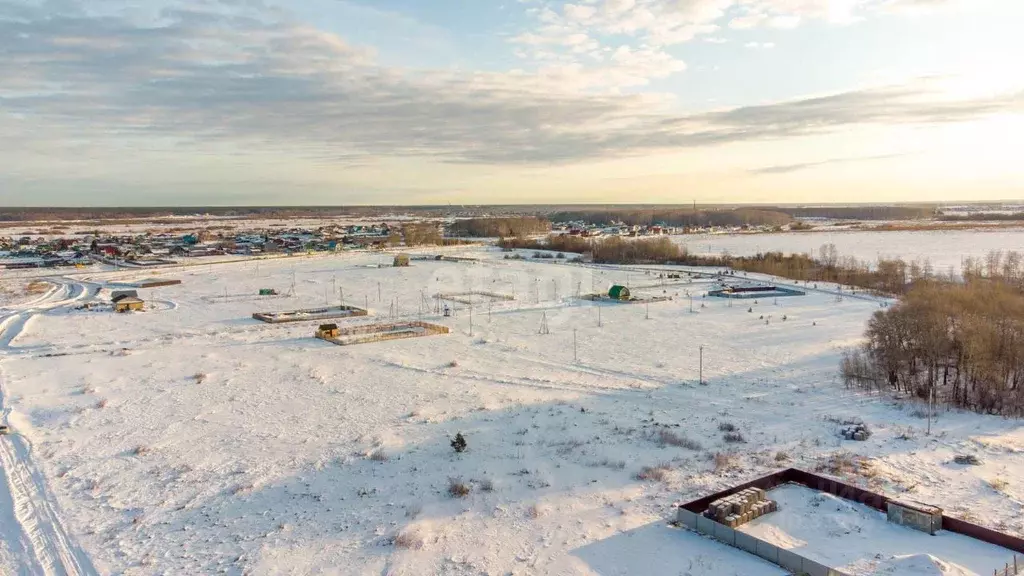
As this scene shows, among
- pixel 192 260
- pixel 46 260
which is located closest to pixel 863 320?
pixel 192 260

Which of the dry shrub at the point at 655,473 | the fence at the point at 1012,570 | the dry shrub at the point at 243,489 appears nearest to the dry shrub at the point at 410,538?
the dry shrub at the point at 243,489

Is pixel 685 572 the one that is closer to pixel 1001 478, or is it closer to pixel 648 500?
pixel 648 500

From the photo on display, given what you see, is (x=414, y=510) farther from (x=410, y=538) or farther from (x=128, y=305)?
(x=128, y=305)

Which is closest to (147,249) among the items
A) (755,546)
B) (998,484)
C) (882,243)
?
(755,546)

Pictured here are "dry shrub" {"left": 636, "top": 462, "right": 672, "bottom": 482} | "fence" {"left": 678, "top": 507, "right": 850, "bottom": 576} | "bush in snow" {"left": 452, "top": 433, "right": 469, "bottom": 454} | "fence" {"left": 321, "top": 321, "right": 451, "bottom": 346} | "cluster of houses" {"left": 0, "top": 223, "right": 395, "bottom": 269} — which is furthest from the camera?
"cluster of houses" {"left": 0, "top": 223, "right": 395, "bottom": 269}

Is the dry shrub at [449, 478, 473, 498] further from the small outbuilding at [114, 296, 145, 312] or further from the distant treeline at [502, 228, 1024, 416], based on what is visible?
the small outbuilding at [114, 296, 145, 312]

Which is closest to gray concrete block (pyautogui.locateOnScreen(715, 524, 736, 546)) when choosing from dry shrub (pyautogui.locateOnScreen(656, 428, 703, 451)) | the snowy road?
dry shrub (pyautogui.locateOnScreen(656, 428, 703, 451))
